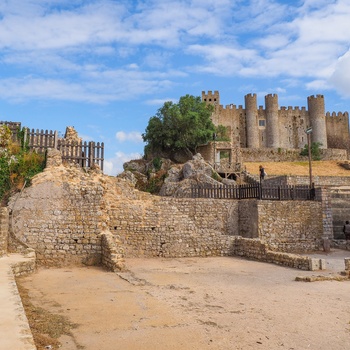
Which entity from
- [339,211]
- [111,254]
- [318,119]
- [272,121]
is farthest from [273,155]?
[111,254]

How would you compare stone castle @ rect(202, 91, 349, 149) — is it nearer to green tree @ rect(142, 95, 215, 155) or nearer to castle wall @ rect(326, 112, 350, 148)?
castle wall @ rect(326, 112, 350, 148)

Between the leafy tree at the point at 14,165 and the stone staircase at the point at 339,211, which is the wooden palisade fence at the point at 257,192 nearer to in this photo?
the stone staircase at the point at 339,211

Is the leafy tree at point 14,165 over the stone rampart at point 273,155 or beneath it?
beneath

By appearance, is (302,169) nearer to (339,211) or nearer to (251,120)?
(251,120)

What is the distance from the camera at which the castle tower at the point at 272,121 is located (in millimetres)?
68750

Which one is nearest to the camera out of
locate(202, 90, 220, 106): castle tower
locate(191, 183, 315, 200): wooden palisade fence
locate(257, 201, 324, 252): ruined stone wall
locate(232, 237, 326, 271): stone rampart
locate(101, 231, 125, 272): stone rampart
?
locate(101, 231, 125, 272): stone rampart

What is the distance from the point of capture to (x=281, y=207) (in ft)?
64.1

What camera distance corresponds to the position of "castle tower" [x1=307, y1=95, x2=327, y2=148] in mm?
70062

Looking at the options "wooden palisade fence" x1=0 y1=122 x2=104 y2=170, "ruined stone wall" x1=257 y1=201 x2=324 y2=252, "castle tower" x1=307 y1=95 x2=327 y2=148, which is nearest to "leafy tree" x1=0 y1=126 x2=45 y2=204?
"wooden palisade fence" x1=0 y1=122 x2=104 y2=170

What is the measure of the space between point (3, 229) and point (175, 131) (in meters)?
32.5

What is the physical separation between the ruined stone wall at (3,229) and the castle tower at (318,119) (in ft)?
218

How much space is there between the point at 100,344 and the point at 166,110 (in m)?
40.3

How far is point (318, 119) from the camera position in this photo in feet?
231

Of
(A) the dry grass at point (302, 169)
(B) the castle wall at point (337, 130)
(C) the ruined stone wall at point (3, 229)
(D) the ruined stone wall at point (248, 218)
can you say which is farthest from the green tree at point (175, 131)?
(B) the castle wall at point (337, 130)
